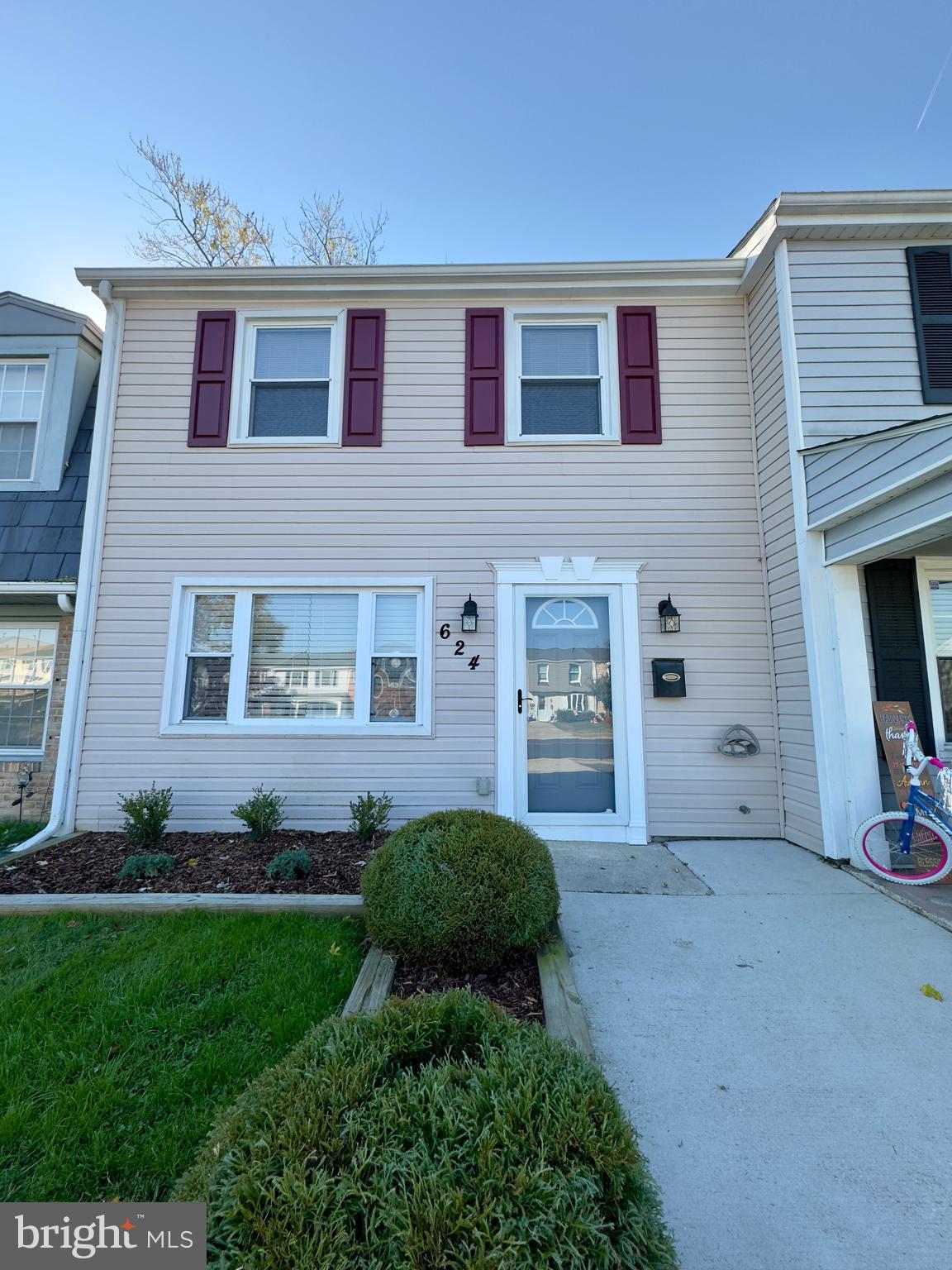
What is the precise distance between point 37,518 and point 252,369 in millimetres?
2532

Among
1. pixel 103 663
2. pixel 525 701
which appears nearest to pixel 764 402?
pixel 525 701

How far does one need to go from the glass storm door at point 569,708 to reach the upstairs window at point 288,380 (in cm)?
276

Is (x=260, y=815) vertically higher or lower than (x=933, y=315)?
lower

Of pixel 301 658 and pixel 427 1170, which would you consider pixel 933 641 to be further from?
pixel 301 658

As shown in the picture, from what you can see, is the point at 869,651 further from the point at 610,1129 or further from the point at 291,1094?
the point at 291,1094

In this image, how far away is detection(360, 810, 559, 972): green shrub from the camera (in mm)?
2465

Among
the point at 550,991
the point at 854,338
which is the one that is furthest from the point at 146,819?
the point at 854,338

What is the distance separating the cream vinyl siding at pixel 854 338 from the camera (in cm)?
436

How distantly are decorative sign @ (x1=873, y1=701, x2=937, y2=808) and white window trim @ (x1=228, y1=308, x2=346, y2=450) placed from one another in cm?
503

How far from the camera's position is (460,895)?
8.18 ft

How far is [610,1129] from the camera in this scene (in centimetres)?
115

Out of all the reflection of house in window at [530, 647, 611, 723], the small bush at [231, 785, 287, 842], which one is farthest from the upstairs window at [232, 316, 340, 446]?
the small bush at [231, 785, 287, 842]

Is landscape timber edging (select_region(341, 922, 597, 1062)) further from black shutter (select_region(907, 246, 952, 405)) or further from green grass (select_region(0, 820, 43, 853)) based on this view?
black shutter (select_region(907, 246, 952, 405))

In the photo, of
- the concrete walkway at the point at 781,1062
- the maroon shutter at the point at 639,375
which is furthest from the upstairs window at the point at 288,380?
the concrete walkway at the point at 781,1062
